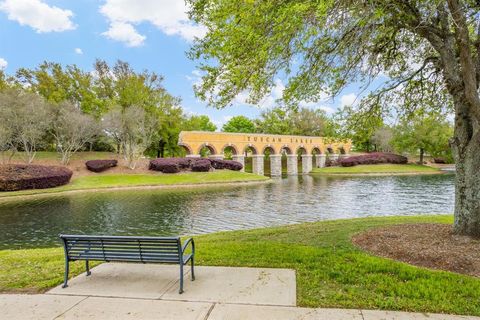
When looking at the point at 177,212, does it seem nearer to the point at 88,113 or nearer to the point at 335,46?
the point at 335,46

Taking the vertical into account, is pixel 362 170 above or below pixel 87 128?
below

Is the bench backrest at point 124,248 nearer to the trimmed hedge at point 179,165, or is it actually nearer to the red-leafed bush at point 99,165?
the trimmed hedge at point 179,165

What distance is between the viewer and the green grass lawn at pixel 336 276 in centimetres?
372

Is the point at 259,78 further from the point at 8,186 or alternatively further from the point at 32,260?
the point at 8,186

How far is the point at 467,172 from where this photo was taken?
599 centimetres

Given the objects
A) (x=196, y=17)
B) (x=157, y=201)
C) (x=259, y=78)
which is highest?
(x=196, y=17)

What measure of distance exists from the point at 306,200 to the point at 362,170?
30.9 metres

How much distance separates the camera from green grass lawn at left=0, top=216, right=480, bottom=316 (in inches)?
146

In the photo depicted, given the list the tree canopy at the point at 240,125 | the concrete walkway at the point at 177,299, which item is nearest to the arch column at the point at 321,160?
the tree canopy at the point at 240,125

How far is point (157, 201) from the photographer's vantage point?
19281mm

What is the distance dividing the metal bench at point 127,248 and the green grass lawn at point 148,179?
2275cm

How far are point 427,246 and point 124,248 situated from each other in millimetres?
5526

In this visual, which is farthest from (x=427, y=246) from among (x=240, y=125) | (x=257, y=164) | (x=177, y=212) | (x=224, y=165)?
(x=240, y=125)

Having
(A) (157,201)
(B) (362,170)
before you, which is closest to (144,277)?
(A) (157,201)
